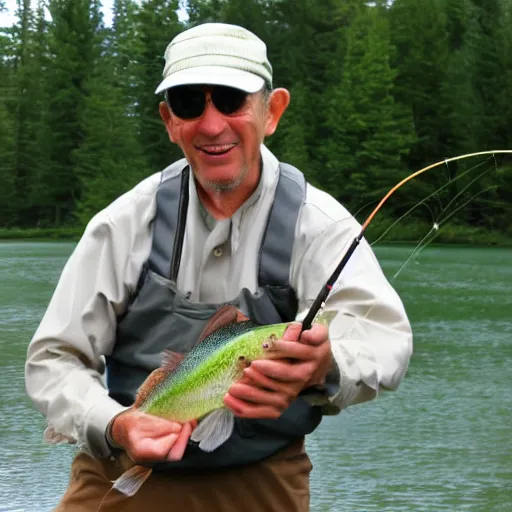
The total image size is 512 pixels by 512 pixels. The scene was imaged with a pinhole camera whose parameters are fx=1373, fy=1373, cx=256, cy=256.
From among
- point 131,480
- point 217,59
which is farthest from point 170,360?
point 217,59

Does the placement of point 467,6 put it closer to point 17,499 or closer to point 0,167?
point 0,167

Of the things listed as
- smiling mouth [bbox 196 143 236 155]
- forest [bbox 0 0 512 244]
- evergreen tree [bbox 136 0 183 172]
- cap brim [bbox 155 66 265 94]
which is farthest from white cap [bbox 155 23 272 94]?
evergreen tree [bbox 136 0 183 172]

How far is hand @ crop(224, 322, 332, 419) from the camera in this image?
7.02ft

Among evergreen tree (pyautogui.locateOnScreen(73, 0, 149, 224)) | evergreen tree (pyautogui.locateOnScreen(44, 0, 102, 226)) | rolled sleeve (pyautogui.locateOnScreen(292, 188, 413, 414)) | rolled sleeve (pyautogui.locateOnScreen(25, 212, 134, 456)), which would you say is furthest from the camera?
evergreen tree (pyautogui.locateOnScreen(44, 0, 102, 226))

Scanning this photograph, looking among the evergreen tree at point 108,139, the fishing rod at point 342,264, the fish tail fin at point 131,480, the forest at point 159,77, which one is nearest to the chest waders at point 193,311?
the fish tail fin at point 131,480

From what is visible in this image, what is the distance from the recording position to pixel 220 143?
100.0 inches

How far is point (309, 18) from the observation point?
199ft

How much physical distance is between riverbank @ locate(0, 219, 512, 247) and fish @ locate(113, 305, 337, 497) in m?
0.24

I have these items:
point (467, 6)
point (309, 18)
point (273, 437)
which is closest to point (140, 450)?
point (273, 437)

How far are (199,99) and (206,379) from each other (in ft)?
1.79

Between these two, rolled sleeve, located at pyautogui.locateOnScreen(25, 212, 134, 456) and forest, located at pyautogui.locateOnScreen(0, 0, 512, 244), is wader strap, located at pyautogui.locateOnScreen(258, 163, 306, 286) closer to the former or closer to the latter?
rolled sleeve, located at pyautogui.locateOnScreen(25, 212, 134, 456)

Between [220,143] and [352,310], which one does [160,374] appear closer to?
[352,310]

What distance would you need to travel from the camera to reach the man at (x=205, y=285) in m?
2.45

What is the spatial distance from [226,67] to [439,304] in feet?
47.6
